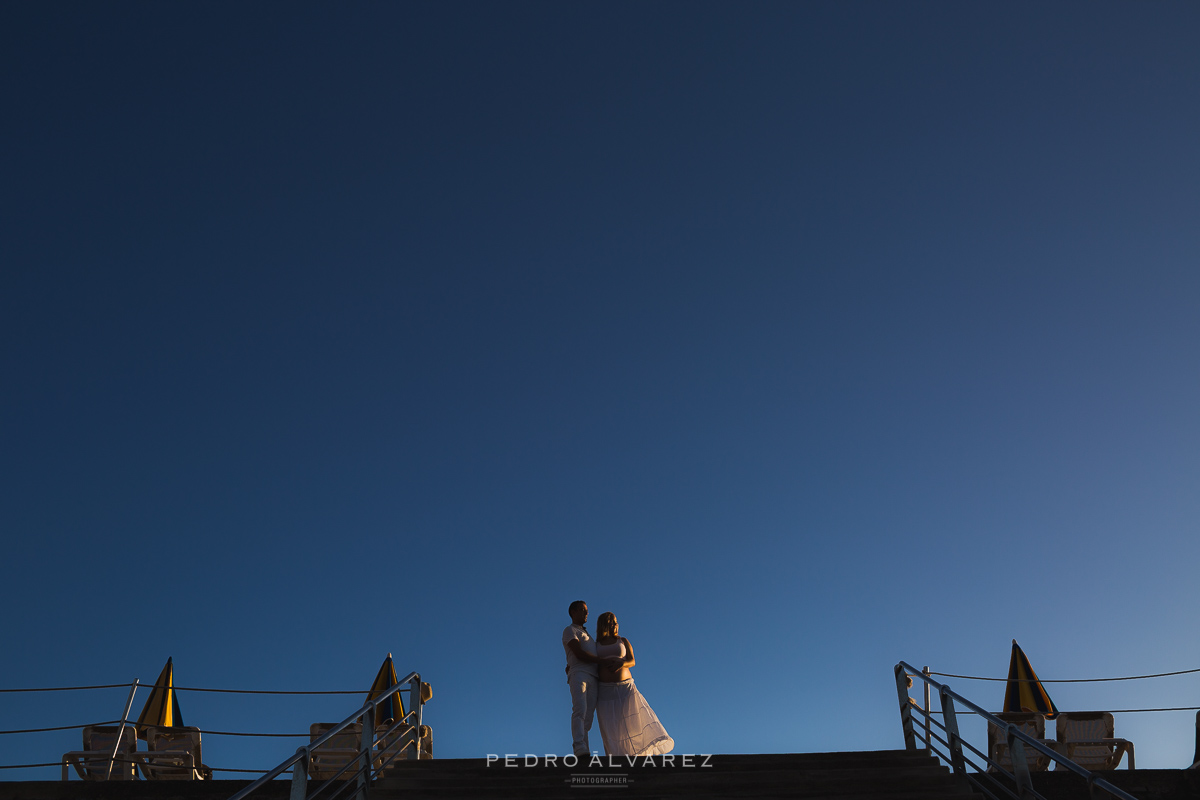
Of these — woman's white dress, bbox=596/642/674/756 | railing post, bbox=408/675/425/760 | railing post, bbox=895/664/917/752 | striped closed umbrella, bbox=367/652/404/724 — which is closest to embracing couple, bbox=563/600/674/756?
woman's white dress, bbox=596/642/674/756

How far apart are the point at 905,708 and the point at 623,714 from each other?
2850 mm

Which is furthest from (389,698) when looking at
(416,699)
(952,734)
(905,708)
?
(952,734)

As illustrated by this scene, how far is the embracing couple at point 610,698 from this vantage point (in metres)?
8.66

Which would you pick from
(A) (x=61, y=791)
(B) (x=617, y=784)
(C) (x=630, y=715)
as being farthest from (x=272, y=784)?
(C) (x=630, y=715)

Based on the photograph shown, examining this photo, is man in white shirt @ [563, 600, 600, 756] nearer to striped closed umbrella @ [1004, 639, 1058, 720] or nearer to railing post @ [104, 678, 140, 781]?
railing post @ [104, 678, 140, 781]

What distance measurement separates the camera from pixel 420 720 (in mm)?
8805

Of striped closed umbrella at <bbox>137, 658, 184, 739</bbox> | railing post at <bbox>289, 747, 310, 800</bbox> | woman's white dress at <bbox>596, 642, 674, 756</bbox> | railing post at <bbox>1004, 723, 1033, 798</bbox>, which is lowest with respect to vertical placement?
railing post at <bbox>1004, 723, 1033, 798</bbox>

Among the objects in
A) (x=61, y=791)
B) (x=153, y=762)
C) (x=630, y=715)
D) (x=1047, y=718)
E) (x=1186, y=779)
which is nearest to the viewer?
(x=1186, y=779)

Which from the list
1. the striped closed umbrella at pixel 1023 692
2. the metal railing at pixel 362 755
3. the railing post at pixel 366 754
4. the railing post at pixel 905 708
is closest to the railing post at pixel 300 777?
the metal railing at pixel 362 755

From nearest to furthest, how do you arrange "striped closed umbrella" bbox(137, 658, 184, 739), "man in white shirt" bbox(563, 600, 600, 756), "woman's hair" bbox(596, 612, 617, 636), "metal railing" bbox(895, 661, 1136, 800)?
"metal railing" bbox(895, 661, 1136, 800)
"man in white shirt" bbox(563, 600, 600, 756)
"woman's hair" bbox(596, 612, 617, 636)
"striped closed umbrella" bbox(137, 658, 184, 739)

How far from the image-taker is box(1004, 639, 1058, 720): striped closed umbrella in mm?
13008

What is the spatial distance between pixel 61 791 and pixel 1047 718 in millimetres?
10918

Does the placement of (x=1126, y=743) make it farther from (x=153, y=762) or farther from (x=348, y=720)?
(x=153, y=762)

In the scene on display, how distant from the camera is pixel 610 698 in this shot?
8805 millimetres
